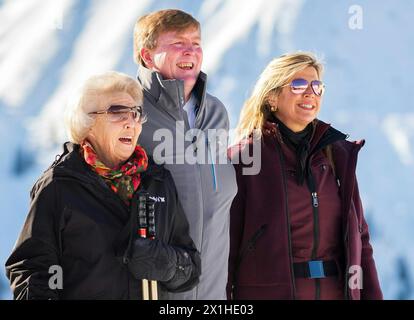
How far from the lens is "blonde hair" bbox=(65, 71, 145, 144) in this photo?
11.9ft

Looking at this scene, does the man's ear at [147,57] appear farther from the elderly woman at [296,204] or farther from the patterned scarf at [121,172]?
the patterned scarf at [121,172]

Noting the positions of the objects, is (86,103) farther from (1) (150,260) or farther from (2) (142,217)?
(1) (150,260)

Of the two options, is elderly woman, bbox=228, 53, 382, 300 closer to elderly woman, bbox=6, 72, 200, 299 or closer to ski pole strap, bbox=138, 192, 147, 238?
elderly woman, bbox=6, 72, 200, 299

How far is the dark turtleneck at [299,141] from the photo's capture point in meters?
4.50

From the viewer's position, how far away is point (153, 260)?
11.1 feet

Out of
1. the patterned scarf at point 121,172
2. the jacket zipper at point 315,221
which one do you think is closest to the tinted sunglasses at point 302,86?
the jacket zipper at point 315,221

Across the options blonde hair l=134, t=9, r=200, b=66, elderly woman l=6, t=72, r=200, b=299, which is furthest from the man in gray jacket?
elderly woman l=6, t=72, r=200, b=299

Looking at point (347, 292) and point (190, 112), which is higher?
point (190, 112)

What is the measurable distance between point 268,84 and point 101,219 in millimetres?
1682

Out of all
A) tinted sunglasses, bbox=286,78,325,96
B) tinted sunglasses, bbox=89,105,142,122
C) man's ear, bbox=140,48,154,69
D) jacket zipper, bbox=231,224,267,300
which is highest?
man's ear, bbox=140,48,154,69
